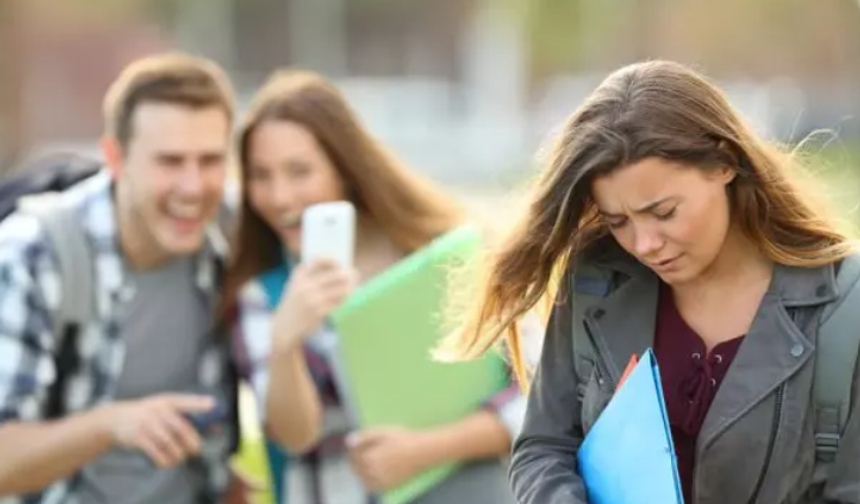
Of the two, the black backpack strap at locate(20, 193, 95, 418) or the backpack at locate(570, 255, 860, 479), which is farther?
the black backpack strap at locate(20, 193, 95, 418)

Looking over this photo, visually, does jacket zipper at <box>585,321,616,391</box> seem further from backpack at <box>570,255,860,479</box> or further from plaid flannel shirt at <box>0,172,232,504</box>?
plaid flannel shirt at <box>0,172,232,504</box>

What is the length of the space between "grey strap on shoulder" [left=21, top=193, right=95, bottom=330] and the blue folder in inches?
58.4

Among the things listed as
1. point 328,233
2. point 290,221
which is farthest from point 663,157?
point 290,221

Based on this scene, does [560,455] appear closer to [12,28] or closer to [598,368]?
[598,368]

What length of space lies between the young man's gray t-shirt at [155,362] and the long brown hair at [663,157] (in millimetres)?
1345

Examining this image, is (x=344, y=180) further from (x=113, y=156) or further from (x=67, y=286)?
(x=67, y=286)

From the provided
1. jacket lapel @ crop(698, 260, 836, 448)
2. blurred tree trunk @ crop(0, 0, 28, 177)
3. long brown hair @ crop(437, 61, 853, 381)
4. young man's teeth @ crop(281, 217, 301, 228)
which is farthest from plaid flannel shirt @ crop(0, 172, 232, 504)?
blurred tree trunk @ crop(0, 0, 28, 177)

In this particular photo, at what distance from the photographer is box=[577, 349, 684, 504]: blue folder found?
1.78 metres

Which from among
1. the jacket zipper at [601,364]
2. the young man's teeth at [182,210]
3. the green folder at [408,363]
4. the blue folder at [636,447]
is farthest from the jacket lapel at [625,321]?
the young man's teeth at [182,210]

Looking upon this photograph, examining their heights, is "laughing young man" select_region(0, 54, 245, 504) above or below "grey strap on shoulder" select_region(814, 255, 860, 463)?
below

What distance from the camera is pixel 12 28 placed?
8.34m

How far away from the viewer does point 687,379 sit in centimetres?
199

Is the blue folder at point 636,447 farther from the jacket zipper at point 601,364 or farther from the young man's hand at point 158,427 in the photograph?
the young man's hand at point 158,427

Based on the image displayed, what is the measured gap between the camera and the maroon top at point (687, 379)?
1961mm
